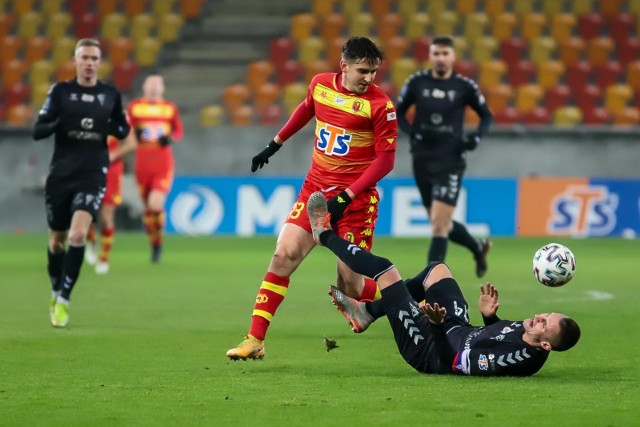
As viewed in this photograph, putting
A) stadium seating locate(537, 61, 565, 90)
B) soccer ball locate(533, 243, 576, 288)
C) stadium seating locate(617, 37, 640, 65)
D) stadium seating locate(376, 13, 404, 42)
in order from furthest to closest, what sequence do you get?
stadium seating locate(376, 13, 404, 42), stadium seating locate(617, 37, 640, 65), stadium seating locate(537, 61, 565, 90), soccer ball locate(533, 243, 576, 288)

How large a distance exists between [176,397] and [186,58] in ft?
60.2

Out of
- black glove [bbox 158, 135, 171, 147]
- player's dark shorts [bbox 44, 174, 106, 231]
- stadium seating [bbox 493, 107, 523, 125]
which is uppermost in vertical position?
player's dark shorts [bbox 44, 174, 106, 231]

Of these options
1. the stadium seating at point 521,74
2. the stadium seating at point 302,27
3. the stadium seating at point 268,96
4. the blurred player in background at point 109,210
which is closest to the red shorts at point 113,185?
the blurred player in background at point 109,210

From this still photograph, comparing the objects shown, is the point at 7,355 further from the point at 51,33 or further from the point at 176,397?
the point at 51,33

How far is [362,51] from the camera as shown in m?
7.61

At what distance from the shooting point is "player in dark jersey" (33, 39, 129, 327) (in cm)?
991

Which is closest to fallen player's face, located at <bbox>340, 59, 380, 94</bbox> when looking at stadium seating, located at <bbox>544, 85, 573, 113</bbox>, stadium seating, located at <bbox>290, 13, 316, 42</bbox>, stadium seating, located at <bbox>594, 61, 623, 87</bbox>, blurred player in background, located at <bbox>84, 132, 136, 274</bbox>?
blurred player in background, located at <bbox>84, 132, 136, 274</bbox>

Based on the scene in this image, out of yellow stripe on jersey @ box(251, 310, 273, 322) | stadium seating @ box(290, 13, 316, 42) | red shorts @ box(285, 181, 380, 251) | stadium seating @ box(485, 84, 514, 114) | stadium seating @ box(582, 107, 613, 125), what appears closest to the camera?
yellow stripe on jersey @ box(251, 310, 273, 322)

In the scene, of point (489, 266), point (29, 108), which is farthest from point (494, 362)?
point (29, 108)

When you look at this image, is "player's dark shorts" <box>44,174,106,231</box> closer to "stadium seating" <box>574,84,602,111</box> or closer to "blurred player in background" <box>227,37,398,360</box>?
"blurred player in background" <box>227,37,398,360</box>

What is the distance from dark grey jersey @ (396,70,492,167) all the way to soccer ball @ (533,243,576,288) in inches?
183

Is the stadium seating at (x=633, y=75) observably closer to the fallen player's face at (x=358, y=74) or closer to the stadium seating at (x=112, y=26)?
the stadium seating at (x=112, y=26)

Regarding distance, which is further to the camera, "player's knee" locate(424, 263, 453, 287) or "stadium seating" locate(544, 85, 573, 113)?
"stadium seating" locate(544, 85, 573, 113)

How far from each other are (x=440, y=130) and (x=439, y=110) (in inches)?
8.1
